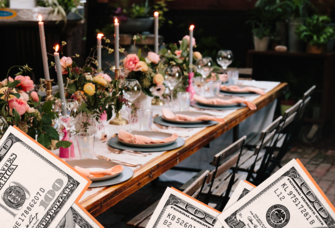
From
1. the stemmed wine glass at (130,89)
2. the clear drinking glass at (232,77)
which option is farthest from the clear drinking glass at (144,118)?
the clear drinking glass at (232,77)

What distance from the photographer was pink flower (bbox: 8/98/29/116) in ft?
5.14

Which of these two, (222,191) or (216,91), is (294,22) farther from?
(222,191)

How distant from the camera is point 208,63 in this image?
3449mm


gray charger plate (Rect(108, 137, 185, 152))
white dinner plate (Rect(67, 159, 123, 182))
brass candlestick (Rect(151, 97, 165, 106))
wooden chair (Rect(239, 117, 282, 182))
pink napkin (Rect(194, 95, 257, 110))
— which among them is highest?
white dinner plate (Rect(67, 159, 123, 182))

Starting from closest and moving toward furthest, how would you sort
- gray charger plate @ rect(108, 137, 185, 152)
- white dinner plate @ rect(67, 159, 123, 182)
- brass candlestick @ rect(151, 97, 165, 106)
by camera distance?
white dinner plate @ rect(67, 159, 123, 182), gray charger plate @ rect(108, 137, 185, 152), brass candlestick @ rect(151, 97, 165, 106)

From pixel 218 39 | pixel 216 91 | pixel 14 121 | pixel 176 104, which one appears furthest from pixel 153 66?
pixel 218 39

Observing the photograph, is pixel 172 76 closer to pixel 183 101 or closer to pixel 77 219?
pixel 183 101

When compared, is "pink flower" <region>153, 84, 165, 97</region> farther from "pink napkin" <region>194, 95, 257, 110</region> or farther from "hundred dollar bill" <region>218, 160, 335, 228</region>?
"hundred dollar bill" <region>218, 160, 335, 228</region>

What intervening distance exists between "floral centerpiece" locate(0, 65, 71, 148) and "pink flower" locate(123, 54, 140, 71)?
83cm

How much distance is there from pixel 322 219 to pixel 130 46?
5725mm

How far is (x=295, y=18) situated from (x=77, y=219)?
4953 mm

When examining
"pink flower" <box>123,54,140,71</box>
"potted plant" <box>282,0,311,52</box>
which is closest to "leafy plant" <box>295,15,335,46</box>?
"potted plant" <box>282,0,311,52</box>

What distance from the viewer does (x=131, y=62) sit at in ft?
8.30

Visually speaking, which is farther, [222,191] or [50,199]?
[222,191]
